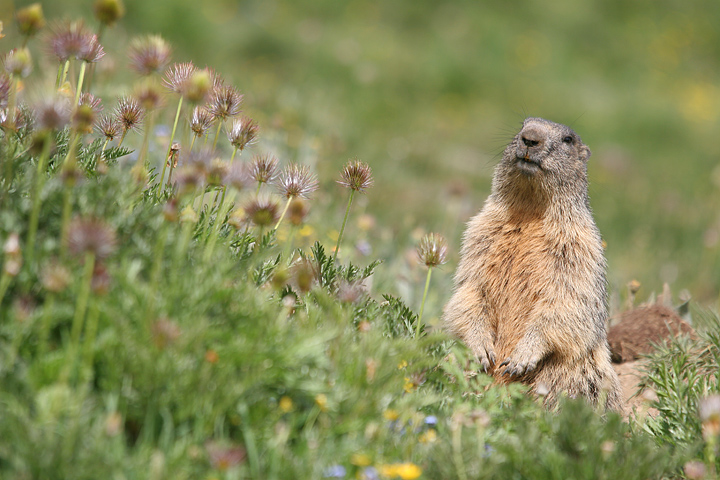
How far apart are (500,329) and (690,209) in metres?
8.78

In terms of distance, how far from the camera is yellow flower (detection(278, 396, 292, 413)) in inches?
85.0

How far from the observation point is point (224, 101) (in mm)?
2896

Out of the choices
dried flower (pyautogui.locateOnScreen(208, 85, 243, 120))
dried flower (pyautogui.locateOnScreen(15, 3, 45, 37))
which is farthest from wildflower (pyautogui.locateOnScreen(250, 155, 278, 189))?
dried flower (pyautogui.locateOnScreen(15, 3, 45, 37))

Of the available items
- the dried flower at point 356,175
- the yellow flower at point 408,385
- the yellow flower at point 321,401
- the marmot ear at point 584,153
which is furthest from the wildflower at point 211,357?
the marmot ear at point 584,153

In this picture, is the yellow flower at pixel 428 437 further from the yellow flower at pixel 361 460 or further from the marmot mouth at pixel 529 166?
the marmot mouth at pixel 529 166

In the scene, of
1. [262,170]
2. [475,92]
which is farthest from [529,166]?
[475,92]

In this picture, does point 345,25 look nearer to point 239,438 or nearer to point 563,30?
point 563,30

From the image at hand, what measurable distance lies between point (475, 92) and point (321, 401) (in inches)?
509

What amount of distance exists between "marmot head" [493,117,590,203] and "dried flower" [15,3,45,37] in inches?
110

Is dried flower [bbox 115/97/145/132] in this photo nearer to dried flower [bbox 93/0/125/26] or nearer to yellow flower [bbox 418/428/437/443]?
dried flower [bbox 93/0/125/26]

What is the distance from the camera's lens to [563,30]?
56.2 ft

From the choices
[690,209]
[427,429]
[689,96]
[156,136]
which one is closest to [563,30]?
[689,96]

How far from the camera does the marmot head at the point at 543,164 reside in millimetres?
4160

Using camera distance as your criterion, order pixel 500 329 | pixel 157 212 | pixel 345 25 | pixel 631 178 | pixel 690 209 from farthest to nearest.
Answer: pixel 345 25 → pixel 631 178 → pixel 690 209 → pixel 500 329 → pixel 157 212
